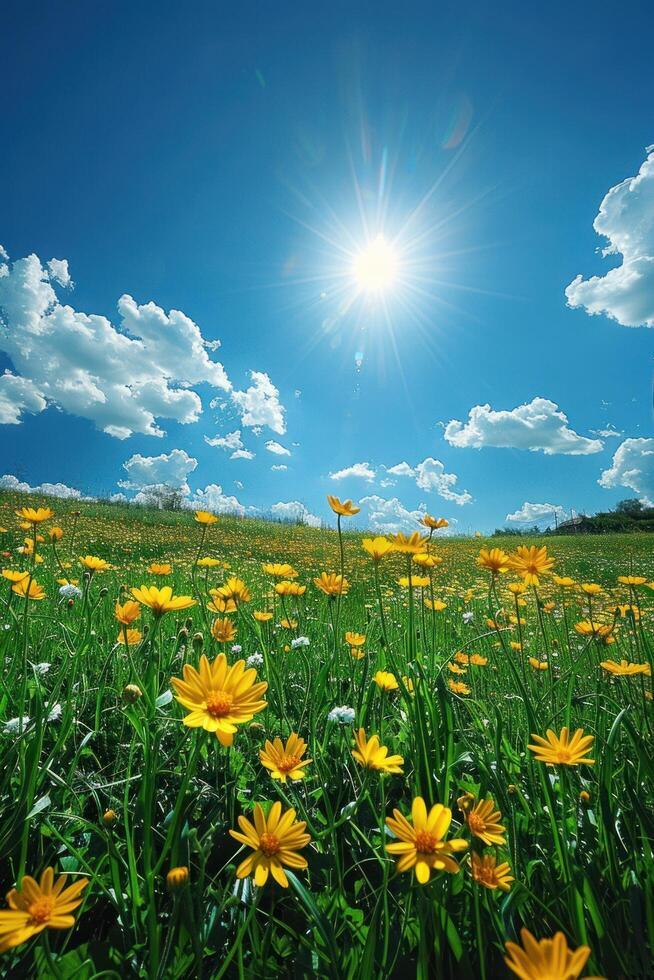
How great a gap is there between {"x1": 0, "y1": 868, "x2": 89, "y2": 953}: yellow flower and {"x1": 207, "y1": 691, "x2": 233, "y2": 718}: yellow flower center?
0.25 metres

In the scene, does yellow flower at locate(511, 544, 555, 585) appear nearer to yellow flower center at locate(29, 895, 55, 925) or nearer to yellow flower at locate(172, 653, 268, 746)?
yellow flower at locate(172, 653, 268, 746)

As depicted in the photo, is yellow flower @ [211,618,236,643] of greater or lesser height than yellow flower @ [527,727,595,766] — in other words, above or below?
above

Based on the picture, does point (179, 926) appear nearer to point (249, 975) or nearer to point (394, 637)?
point (249, 975)

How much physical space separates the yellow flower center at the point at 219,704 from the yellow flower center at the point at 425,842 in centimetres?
34

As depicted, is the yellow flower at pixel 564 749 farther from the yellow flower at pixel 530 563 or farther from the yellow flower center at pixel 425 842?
the yellow flower at pixel 530 563

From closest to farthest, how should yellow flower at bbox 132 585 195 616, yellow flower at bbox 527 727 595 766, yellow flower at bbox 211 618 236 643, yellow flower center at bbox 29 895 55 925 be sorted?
yellow flower center at bbox 29 895 55 925 < yellow flower at bbox 527 727 595 766 < yellow flower at bbox 132 585 195 616 < yellow flower at bbox 211 618 236 643

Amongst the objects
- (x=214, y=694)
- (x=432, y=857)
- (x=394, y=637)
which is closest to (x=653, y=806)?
(x=432, y=857)

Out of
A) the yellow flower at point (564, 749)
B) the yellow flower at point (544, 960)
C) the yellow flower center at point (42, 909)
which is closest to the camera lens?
the yellow flower at point (544, 960)

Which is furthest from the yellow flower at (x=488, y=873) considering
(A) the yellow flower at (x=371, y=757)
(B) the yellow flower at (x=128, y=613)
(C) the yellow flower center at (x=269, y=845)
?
(B) the yellow flower at (x=128, y=613)

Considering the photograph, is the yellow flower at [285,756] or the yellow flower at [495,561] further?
the yellow flower at [495,561]

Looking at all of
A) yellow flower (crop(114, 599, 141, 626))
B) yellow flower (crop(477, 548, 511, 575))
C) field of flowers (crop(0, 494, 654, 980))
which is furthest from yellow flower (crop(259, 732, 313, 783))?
yellow flower (crop(477, 548, 511, 575))

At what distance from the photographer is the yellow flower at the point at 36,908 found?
0.51 meters

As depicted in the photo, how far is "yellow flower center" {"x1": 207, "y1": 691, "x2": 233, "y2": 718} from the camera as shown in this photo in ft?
2.42

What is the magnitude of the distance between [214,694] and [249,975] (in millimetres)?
385
